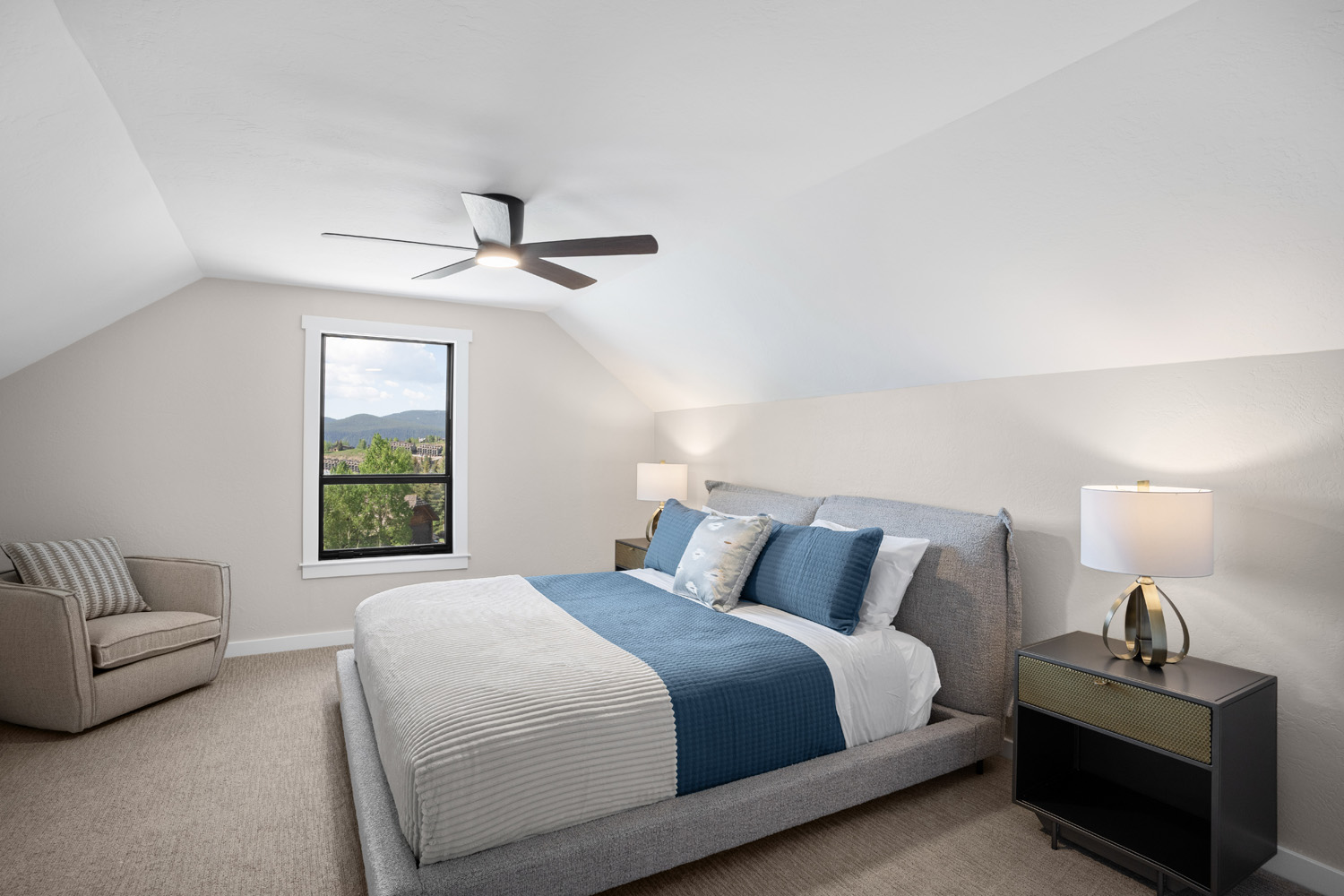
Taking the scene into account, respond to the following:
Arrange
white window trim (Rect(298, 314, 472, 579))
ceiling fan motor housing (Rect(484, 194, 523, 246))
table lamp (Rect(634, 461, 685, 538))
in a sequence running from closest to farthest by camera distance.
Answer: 1. ceiling fan motor housing (Rect(484, 194, 523, 246))
2. white window trim (Rect(298, 314, 472, 579))
3. table lamp (Rect(634, 461, 685, 538))

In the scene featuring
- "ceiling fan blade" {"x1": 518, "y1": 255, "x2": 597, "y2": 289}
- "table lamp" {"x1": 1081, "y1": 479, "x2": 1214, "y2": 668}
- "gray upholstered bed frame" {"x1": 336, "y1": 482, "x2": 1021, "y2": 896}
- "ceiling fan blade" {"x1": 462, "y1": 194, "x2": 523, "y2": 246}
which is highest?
"ceiling fan blade" {"x1": 462, "y1": 194, "x2": 523, "y2": 246}

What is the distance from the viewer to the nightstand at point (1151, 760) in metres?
1.99

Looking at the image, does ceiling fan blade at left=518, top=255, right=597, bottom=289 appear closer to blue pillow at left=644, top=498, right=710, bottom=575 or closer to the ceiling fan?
the ceiling fan

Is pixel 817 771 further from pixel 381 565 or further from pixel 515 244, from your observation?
pixel 381 565

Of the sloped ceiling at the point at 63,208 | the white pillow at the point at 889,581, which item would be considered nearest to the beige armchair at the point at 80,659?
the sloped ceiling at the point at 63,208

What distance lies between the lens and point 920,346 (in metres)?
3.22

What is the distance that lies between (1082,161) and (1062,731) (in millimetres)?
1970

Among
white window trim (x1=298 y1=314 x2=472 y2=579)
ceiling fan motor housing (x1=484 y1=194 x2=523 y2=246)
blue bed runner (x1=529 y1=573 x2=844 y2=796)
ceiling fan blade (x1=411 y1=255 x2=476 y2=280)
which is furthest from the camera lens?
white window trim (x1=298 y1=314 x2=472 y2=579)

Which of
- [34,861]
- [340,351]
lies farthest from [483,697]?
[340,351]

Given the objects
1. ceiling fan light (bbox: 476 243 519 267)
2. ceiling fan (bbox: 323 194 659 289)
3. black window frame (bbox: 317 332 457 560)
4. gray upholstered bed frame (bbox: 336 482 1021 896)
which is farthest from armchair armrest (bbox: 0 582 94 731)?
ceiling fan light (bbox: 476 243 519 267)

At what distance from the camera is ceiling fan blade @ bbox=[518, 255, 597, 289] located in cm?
291

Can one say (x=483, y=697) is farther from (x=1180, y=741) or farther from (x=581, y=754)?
(x=1180, y=741)

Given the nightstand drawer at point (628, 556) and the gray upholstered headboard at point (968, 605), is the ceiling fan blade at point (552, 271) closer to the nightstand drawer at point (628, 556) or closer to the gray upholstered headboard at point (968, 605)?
the gray upholstered headboard at point (968, 605)

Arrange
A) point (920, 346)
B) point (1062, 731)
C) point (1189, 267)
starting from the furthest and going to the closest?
point (920, 346) → point (1062, 731) → point (1189, 267)
